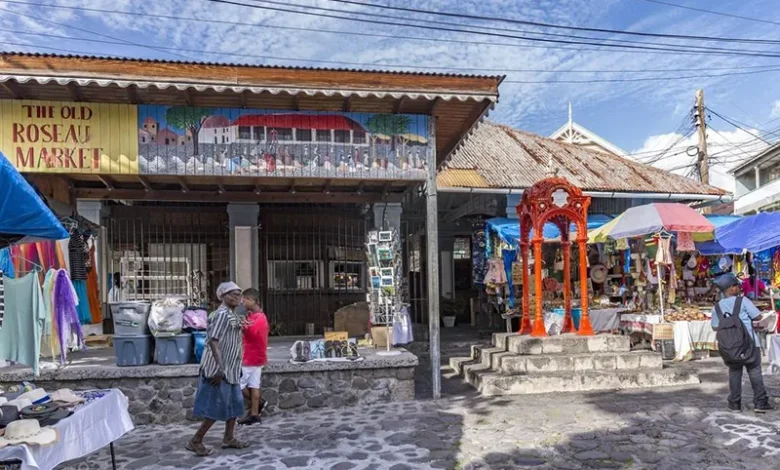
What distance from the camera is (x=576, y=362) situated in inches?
342

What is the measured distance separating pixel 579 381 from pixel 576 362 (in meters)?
0.48

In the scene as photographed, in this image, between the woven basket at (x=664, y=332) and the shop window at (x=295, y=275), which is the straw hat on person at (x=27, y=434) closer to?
the shop window at (x=295, y=275)

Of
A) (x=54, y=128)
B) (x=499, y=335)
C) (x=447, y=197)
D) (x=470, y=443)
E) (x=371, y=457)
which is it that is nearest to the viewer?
(x=371, y=457)

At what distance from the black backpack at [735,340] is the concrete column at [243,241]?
8.26m

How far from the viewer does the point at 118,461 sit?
18.4ft

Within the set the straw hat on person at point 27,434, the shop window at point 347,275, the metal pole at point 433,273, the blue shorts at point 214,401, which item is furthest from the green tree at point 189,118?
the shop window at point 347,275

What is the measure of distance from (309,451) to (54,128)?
5.07 metres

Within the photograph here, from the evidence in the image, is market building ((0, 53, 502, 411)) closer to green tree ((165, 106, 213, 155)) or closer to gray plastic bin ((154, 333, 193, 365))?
green tree ((165, 106, 213, 155))

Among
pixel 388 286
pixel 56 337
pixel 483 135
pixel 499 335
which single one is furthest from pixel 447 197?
pixel 56 337

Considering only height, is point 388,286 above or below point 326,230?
below

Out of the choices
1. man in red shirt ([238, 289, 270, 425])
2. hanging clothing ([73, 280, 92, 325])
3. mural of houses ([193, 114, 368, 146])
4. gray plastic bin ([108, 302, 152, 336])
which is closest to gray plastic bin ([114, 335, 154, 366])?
gray plastic bin ([108, 302, 152, 336])

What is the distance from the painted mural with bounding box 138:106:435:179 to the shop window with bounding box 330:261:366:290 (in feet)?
17.4

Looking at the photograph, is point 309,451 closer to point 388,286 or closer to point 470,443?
point 470,443

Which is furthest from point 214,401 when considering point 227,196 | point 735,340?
point 735,340
